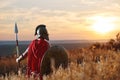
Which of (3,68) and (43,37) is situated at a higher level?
(43,37)

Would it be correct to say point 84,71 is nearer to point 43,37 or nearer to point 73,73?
point 73,73

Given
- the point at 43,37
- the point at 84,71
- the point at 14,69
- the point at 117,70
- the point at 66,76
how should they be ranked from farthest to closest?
the point at 14,69 → the point at 43,37 → the point at 117,70 → the point at 84,71 → the point at 66,76

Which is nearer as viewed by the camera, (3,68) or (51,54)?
(51,54)

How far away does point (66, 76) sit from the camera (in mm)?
11000

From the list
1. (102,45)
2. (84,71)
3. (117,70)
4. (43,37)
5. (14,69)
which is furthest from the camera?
(102,45)

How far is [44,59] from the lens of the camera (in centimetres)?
1341

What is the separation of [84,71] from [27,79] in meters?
1.31

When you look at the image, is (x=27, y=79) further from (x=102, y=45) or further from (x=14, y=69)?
(x=102, y=45)

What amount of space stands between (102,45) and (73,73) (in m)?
18.5

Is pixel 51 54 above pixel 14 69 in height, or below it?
above

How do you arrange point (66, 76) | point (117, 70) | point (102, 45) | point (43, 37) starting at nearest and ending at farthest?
point (66, 76)
point (117, 70)
point (43, 37)
point (102, 45)

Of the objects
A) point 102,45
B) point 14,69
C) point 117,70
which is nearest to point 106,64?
point 117,70

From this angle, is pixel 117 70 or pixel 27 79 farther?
pixel 117 70

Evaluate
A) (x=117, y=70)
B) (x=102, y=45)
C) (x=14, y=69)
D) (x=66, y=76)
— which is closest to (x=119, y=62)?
(x=117, y=70)
